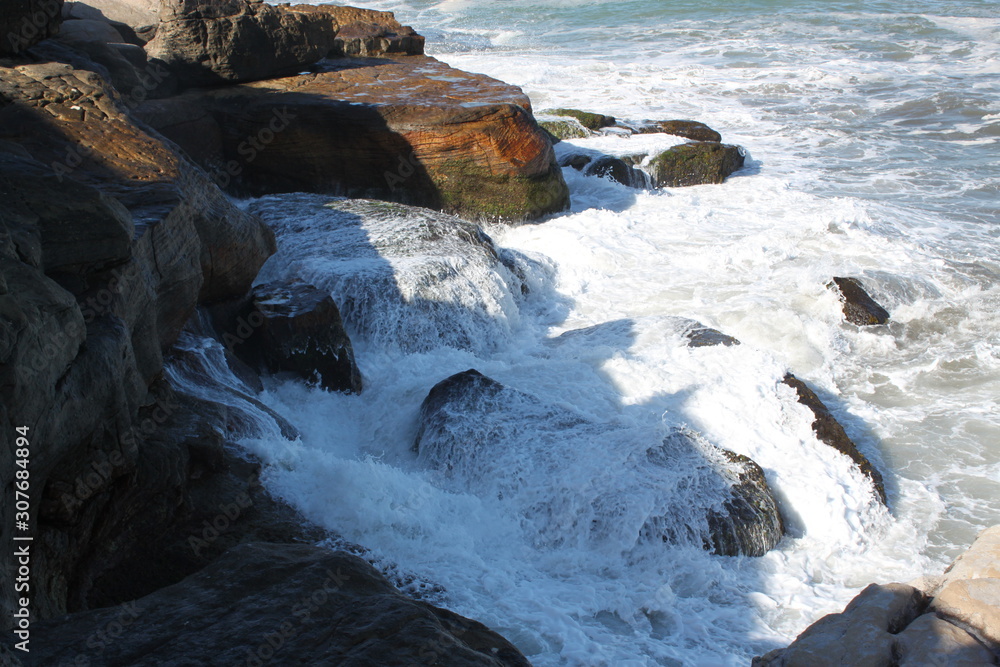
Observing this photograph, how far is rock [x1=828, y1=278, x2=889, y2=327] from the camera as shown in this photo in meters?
8.17

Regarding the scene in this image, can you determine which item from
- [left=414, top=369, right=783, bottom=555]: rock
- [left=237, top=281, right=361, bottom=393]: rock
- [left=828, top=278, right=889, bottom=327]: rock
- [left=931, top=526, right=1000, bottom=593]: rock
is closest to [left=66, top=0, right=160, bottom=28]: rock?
[left=237, top=281, right=361, bottom=393]: rock

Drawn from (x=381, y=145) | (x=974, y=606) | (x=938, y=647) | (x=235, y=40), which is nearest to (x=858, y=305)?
(x=381, y=145)

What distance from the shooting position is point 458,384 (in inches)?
240

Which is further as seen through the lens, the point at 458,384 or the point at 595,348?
the point at 595,348

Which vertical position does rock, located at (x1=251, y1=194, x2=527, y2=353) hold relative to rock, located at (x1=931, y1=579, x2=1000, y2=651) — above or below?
below

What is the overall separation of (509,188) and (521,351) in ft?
9.31

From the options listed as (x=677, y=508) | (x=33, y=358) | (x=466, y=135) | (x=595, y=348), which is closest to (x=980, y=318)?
(x=595, y=348)

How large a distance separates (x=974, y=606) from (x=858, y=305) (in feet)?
18.4

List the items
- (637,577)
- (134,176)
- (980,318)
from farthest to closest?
(980,318) → (134,176) → (637,577)

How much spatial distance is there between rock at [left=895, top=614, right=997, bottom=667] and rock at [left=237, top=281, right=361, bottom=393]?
4410mm

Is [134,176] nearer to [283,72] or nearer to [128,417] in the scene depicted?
[128,417]

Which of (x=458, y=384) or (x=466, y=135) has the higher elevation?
(x=466, y=135)

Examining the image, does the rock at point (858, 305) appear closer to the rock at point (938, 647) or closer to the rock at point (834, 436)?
the rock at point (834, 436)

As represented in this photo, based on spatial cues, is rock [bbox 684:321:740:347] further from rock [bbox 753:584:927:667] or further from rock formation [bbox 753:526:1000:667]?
rock [bbox 753:584:927:667]
